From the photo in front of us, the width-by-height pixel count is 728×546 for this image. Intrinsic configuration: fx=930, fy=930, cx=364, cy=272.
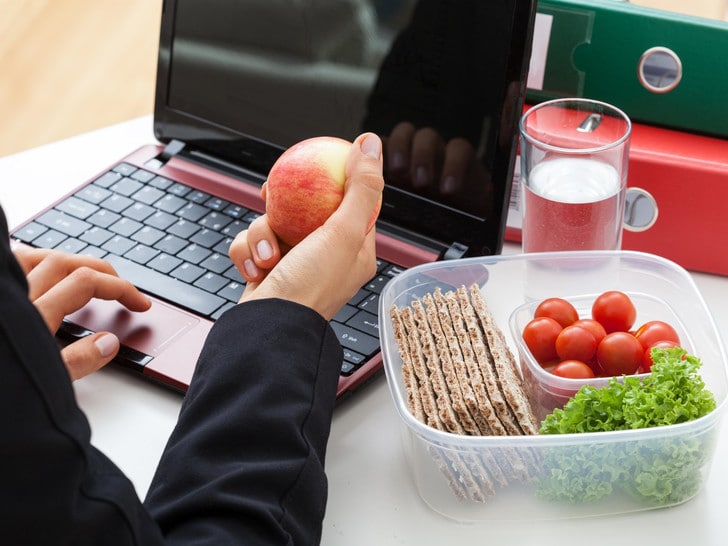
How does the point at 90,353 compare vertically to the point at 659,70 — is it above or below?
below

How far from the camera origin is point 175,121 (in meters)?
1.13

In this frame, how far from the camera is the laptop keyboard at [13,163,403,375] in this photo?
2.86ft

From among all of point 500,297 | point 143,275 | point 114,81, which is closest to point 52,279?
point 143,275

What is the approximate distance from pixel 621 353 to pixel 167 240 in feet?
1.60

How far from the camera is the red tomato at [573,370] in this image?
75 centimetres

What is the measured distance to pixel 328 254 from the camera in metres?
0.73

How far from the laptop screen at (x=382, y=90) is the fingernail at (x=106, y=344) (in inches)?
11.9

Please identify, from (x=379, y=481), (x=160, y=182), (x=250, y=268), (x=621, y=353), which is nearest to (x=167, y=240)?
(x=160, y=182)

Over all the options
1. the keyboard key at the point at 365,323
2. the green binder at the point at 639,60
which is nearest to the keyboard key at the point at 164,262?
the keyboard key at the point at 365,323

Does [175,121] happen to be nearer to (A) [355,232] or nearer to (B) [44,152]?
(B) [44,152]

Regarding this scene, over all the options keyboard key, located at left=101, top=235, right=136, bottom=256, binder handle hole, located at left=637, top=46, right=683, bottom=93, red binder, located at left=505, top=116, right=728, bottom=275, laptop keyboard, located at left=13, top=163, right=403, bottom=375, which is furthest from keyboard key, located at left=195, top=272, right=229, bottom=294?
binder handle hole, located at left=637, top=46, right=683, bottom=93

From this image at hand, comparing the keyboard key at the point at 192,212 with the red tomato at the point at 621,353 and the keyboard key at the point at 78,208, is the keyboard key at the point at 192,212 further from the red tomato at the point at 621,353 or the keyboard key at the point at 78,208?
the red tomato at the point at 621,353

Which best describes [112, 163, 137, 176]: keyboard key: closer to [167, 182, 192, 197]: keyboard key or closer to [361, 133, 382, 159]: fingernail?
[167, 182, 192, 197]: keyboard key

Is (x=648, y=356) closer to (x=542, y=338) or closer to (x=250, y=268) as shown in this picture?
(x=542, y=338)
